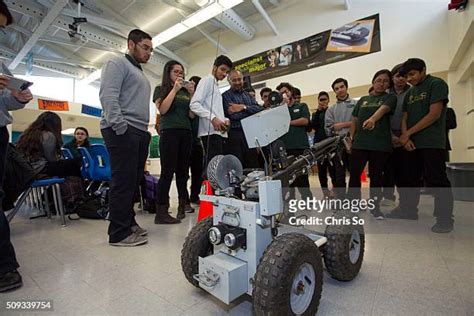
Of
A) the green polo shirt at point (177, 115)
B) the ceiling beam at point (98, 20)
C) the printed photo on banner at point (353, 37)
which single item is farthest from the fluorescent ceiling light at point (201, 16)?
the green polo shirt at point (177, 115)

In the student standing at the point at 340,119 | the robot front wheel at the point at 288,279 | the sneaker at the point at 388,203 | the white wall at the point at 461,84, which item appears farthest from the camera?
the white wall at the point at 461,84

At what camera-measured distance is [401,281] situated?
3.26 ft

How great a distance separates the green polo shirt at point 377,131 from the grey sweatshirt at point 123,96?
163 cm

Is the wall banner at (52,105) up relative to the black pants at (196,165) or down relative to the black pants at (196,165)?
up

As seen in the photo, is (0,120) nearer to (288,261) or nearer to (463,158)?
(288,261)

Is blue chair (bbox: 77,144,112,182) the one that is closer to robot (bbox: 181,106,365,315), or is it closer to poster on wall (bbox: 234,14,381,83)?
robot (bbox: 181,106,365,315)

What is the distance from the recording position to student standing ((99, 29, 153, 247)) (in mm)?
1373

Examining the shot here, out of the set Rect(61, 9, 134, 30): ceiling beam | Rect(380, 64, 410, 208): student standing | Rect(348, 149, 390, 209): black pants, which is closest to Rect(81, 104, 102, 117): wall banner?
Rect(61, 9, 134, 30): ceiling beam

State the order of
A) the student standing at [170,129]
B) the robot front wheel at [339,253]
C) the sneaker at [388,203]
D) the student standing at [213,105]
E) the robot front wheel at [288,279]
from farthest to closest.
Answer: the sneaker at [388,203]
the student standing at [170,129]
the student standing at [213,105]
the robot front wheel at [339,253]
the robot front wheel at [288,279]

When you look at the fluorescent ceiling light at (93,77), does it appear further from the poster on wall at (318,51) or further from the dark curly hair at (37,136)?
the dark curly hair at (37,136)

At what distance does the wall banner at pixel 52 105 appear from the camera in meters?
6.88

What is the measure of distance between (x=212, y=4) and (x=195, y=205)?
335 cm

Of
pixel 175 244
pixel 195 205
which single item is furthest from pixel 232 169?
pixel 195 205

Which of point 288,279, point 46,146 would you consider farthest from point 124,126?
point 46,146
